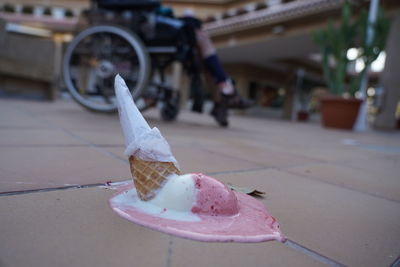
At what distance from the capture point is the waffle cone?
602 mm

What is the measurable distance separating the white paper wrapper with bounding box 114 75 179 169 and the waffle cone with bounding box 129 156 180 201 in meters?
0.01

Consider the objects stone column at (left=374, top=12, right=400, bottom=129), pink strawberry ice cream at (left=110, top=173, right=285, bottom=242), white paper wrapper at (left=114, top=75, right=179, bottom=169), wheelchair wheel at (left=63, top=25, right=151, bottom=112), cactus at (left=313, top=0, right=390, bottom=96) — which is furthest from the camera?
stone column at (left=374, top=12, right=400, bottom=129)

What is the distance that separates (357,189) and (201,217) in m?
0.61

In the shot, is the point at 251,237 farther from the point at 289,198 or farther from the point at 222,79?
the point at 222,79

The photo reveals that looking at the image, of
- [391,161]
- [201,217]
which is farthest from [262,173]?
[391,161]

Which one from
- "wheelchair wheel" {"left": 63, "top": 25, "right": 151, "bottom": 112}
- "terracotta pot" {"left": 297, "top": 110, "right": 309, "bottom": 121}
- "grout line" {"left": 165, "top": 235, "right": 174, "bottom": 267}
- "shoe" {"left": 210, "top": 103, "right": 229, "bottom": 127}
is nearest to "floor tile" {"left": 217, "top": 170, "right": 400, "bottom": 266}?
"grout line" {"left": 165, "top": 235, "right": 174, "bottom": 267}

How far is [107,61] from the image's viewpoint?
2.34 meters

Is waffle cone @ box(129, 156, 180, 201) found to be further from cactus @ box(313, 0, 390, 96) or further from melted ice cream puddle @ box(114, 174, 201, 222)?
cactus @ box(313, 0, 390, 96)

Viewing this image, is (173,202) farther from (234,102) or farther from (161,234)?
(234,102)

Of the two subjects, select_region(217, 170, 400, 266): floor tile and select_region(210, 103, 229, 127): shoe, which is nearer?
select_region(217, 170, 400, 266): floor tile

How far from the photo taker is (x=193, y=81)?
8.46 feet

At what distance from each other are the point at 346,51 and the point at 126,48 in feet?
10.3

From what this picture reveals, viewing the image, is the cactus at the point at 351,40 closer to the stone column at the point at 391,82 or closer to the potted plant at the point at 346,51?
the potted plant at the point at 346,51

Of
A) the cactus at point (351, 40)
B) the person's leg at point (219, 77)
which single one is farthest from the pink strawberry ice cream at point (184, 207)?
the cactus at point (351, 40)
